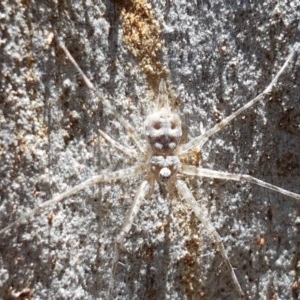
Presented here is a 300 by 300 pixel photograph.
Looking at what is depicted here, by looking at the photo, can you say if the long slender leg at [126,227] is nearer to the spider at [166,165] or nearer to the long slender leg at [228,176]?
the spider at [166,165]

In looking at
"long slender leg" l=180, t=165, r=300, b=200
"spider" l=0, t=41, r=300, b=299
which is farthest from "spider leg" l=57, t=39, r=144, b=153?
"long slender leg" l=180, t=165, r=300, b=200

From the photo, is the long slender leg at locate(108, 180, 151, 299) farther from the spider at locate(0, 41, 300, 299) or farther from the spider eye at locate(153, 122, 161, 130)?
the spider eye at locate(153, 122, 161, 130)

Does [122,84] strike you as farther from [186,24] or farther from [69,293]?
[69,293]

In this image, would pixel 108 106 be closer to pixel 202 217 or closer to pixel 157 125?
pixel 157 125

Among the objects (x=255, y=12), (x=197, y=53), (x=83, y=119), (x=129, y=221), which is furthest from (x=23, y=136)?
(x=255, y=12)

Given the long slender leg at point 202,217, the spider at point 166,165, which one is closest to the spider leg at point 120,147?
the spider at point 166,165

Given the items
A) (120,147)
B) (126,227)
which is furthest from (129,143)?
(126,227)
